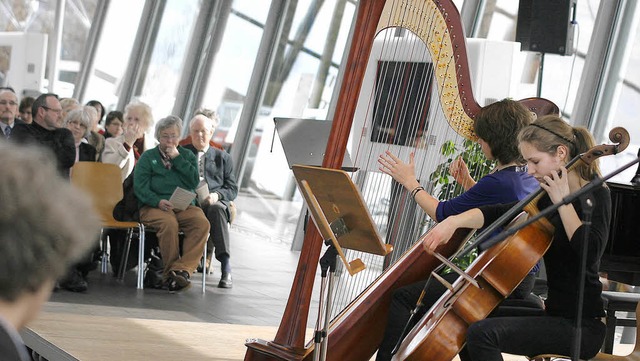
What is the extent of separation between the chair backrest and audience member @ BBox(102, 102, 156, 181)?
23.9 inches

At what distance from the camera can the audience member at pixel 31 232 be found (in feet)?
3.22

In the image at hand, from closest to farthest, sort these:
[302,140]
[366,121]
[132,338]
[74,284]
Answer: [366,121] → [132,338] → [302,140] → [74,284]

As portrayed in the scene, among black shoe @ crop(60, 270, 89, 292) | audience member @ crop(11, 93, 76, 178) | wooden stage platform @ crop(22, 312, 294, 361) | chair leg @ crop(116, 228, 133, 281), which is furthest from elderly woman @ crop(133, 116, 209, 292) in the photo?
wooden stage platform @ crop(22, 312, 294, 361)

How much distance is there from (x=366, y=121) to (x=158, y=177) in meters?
2.90

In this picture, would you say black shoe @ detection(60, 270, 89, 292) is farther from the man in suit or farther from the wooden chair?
the man in suit

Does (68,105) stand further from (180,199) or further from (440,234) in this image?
(440,234)

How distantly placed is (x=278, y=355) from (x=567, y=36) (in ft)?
11.5

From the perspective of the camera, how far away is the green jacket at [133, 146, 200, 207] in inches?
244

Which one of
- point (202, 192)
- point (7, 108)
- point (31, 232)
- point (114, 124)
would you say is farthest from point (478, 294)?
point (114, 124)

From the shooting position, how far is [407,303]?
3477mm

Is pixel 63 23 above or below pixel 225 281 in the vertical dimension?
above

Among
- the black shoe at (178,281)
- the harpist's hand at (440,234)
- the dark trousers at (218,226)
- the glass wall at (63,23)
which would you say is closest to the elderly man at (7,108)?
the dark trousers at (218,226)

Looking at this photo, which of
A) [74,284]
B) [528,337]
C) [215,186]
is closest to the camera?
[528,337]

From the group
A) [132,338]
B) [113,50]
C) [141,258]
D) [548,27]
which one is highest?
[548,27]
